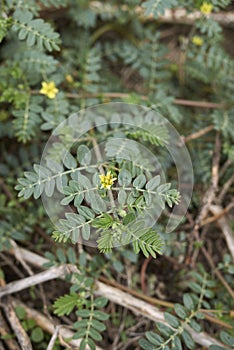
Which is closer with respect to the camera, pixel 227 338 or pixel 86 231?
pixel 86 231

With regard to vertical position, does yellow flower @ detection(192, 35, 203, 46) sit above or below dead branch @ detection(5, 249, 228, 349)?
above

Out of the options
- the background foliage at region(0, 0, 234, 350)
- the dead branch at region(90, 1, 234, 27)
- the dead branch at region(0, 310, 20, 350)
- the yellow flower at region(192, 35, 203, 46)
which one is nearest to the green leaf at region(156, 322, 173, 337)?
the background foliage at region(0, 0, 234, 350)

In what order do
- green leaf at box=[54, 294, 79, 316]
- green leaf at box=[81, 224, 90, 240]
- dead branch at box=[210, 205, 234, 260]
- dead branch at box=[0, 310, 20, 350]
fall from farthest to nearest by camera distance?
dead branch at box=[210, 205, 234, 260] < dead branch at box=[0, 310, 20, 350] < green leaf at box=[54, 294, 79, 316] < green leaf at box=[81, 224, 90, 240]

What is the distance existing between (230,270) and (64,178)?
37.1 inches

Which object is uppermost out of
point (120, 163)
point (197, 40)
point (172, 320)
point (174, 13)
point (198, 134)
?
point (174, 13)

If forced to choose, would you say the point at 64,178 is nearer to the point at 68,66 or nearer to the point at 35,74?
the point at 35,74

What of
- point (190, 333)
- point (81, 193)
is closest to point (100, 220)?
point (81, 193)

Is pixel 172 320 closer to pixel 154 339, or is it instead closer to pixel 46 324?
pixel 154 339

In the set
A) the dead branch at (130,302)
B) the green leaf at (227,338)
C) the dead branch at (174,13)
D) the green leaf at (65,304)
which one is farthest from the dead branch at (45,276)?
the dead branch at (174,13)

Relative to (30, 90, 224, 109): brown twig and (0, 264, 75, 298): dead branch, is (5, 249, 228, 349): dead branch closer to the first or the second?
(0, 264, 75, 298): dead branch

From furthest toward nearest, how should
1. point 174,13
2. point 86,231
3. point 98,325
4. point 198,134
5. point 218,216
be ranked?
1. point 174,13
2. point 198,134
3. point 218,216
4. point 98,325
5. point 86,231

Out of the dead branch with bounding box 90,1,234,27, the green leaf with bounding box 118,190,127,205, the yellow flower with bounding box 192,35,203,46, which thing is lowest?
the green leaf with bounding box 118,190,127,205

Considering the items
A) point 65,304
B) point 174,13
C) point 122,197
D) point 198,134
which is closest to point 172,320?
point 65,304

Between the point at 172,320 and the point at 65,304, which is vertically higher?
the point at 65,304
